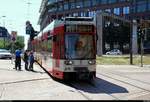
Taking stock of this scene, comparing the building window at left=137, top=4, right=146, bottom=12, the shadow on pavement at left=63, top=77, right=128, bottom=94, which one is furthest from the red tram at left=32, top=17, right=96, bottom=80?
the building window at left=137, top=4, right=146, bottom=12

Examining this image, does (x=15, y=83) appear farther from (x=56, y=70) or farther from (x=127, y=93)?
(x=127, y=93)

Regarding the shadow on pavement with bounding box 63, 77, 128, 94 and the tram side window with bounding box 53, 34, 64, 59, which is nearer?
the shadow on pavement with bounding box 63, 77, 128, 94

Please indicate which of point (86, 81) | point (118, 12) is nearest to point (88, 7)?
point (118, 12)

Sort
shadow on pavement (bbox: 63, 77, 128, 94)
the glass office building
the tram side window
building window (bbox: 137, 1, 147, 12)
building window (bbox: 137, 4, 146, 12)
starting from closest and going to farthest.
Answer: shadow on pavement (bbox: 63, 77, 128, 94) → the tram side window → building window (bbox: 137, 1, 147, 12) → building window (bbox: 137, 4, 146, 12) → the glass office building

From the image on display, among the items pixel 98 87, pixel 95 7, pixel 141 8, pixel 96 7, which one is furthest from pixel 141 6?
pixel 98 87

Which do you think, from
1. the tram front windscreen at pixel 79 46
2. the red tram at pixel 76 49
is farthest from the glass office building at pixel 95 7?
the tram front windscreen at pixel 79 46

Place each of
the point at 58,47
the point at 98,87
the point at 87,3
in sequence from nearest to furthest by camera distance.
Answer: the point at 98,87, the point at 58,47, the point at 87,3

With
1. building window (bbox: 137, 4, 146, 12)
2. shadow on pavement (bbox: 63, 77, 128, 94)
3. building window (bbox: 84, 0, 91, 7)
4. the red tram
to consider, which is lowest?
shadow on pavement (bbox: 63, 77, 128, 94)

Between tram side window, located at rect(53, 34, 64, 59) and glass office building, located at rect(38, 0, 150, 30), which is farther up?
glass office building, located at rect(38, 0, 150, 30)

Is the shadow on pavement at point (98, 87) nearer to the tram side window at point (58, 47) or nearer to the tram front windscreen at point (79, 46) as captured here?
the tram front windscreen at point (79, 46)

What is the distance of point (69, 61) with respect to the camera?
20812 millimetres

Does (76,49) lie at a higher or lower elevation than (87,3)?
lower

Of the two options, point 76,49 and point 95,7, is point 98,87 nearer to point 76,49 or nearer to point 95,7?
point 76,49

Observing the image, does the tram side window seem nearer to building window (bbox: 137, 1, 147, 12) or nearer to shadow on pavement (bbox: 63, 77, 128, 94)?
shadow on pavement (bbox: 63, 77, 128, 94)
